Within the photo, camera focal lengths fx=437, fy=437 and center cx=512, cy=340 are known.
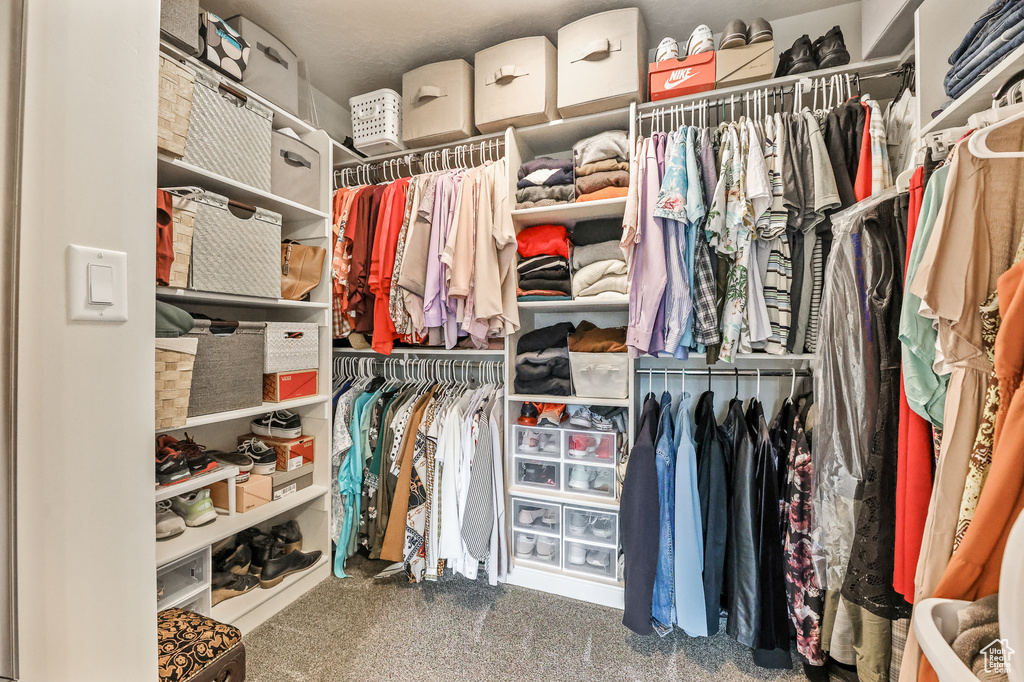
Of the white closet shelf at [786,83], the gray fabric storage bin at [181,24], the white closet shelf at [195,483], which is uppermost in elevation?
the gray fabric storage bin at [181,24]

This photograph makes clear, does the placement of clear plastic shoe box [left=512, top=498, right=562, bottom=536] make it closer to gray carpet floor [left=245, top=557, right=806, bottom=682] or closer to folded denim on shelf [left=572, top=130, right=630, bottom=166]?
gray carpet floor [left=245, top=557, right=806, bottom=682]

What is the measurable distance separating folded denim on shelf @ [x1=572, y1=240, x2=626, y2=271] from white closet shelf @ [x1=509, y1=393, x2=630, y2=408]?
554 millimetres

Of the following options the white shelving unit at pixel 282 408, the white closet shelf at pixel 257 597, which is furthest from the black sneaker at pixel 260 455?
the white closet shelf at pixel 257 597

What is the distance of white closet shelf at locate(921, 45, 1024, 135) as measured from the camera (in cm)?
93

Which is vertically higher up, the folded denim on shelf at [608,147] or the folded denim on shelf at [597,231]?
the folded denim on shelf at [608,147]

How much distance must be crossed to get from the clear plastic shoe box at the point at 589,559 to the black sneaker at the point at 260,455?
1.31 meters

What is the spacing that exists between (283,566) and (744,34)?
278 centimetres

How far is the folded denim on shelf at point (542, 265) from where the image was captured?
186cm

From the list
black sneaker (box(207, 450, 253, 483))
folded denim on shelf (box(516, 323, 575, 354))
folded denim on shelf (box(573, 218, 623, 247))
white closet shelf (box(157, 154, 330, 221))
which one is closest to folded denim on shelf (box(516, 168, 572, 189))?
folded denim on shelf (box(573, 218, 623, 247))

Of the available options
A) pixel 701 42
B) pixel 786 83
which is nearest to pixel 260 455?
pixel 701 42

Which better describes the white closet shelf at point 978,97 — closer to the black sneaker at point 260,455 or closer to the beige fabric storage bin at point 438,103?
the beige fabric storage bin at point 438,103

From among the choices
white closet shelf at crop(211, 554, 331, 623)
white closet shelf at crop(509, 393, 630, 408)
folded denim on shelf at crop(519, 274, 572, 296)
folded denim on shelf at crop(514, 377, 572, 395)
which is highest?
folded denim on shelf at crop(519, 274, 572, 296)

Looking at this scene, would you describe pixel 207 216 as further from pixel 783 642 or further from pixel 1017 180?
pixel 783 642
